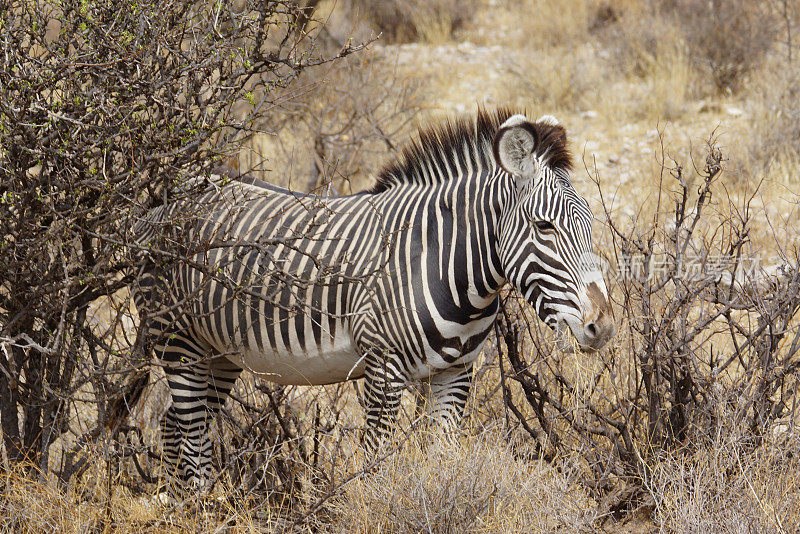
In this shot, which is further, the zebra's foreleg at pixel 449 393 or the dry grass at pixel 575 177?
the zebra's foreleg at pixel 449 393

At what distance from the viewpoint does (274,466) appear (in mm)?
4109

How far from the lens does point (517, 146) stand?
146 inches

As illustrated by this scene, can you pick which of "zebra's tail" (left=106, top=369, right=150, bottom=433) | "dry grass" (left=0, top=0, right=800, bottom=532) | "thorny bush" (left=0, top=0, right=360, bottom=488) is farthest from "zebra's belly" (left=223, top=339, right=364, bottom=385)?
"thorny bush" (left=0, top=0, right=360, bottom=488)

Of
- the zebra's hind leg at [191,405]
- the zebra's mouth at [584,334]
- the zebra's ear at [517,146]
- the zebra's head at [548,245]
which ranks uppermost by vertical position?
the zebra's ear at [517,146]

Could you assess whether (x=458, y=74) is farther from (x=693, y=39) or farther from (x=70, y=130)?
(x=70, y=130)

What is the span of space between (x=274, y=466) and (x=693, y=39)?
31.7 feet

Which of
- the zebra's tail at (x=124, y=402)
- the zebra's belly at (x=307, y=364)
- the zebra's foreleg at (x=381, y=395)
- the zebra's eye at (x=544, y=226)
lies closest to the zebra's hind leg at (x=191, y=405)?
the zebra's tail at (x=124, y=402)

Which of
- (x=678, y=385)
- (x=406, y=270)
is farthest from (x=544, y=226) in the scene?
(x=678, y=385)

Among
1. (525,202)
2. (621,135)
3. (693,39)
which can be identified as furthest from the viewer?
(693,39)

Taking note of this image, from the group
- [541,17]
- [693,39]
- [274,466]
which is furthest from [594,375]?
[541,17]

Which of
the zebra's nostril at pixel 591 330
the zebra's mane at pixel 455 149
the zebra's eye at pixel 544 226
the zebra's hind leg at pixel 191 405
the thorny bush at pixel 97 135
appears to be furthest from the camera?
the zebra's hind leg at pixel 191 405

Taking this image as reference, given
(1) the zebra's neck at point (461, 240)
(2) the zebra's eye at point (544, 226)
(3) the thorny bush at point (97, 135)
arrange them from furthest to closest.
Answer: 1. (1) the zebra's neck at point (461, 240)
2. (2) the zebra's eye at point (544, 226)
3. (3) the thorny bush at point (97, 135)

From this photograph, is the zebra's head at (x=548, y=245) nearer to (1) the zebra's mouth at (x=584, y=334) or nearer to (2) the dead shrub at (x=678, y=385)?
(1) the zebra's mouth at (x=584, y=334)

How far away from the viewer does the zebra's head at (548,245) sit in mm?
3549
